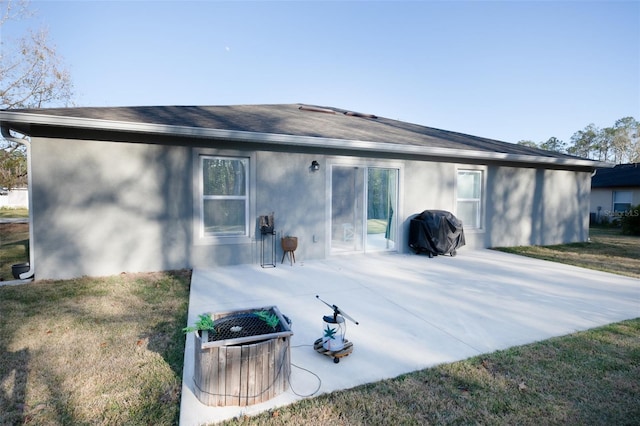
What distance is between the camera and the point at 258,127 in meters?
6.40

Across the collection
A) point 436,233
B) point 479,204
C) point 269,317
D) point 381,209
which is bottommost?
point 269,317

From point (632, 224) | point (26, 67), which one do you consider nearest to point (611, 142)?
point (632, 224)

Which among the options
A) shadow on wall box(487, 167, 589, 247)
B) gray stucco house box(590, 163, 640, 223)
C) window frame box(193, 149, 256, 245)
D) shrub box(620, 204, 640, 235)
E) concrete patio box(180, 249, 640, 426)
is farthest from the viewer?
gray stucco house box(590, 163, 640, 223)

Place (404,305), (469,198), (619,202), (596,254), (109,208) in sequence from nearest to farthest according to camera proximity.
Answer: (404,305) → (109,208) → (596,254) → (469,198) → (619,202)

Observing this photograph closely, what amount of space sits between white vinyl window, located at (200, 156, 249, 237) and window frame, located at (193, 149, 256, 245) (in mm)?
18

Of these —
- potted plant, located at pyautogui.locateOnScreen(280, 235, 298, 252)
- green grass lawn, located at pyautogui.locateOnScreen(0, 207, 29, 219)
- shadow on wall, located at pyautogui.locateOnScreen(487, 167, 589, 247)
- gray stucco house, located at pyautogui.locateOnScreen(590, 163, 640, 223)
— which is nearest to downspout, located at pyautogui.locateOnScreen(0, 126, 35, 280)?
potted plant, located at pyautogui.locateOnScreen(280, 235, 298, 252)

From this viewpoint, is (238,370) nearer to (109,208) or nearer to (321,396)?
(321,396)

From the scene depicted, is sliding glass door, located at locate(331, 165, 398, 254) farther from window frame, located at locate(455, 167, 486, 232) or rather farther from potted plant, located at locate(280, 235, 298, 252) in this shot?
window frame, located at locate(455, 167, 486, 232)

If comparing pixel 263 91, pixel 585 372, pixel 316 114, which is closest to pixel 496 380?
pixel 585 372

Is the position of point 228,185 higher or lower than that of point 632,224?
higher

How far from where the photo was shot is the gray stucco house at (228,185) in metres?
5.18

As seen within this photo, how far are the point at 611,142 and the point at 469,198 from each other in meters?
42.6

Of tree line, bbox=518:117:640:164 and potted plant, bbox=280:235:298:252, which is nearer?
potted plant, bbox=280:235:298:252

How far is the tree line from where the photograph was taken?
3609 centimetres
